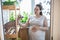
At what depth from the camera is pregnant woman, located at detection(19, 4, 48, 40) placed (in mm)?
2082

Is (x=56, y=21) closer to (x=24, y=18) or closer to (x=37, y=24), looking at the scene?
(x=37, y=24)

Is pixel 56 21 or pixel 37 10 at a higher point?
pixel 37 10

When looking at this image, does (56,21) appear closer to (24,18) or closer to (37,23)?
(37,23)

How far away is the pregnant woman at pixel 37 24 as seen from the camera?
2082 millimetres

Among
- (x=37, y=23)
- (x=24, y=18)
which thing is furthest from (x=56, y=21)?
(x=24, y=18)

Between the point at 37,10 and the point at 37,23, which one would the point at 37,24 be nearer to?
the point at 37,23

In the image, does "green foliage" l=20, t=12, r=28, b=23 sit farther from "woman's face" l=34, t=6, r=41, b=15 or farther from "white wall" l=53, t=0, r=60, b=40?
"white wall" l=53, t=0, r=60, b=40

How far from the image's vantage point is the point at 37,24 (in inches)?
82.4

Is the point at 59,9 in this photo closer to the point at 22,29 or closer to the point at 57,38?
the point at 57,38

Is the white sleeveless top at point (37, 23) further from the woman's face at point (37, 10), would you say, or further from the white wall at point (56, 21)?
the white wall at point (56, 21)

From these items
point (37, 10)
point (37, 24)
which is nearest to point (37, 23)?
point (37, 24)

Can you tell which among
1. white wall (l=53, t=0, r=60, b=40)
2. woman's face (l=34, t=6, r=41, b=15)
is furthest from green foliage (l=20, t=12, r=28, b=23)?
white wall (l=53, t=0, r=60, b=40)

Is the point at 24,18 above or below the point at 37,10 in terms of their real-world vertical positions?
below

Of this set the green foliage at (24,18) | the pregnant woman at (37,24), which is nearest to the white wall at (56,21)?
the pregnant woman at (37,24)
